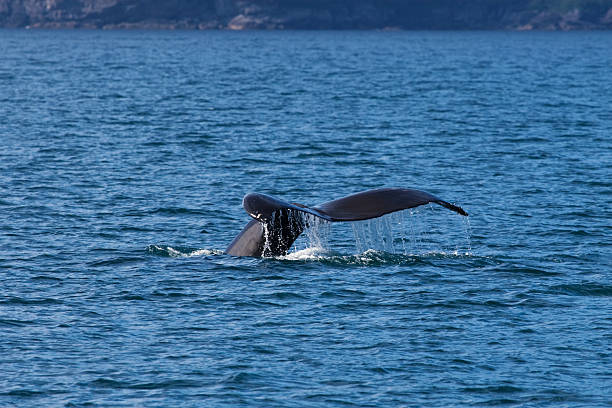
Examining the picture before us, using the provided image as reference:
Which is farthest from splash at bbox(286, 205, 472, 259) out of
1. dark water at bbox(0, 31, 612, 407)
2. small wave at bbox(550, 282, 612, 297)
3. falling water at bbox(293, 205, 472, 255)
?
small wave at bbox(550, 282, 612, 297)

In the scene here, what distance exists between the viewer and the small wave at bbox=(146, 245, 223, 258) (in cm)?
2011

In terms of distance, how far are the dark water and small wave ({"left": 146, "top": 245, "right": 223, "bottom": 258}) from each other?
0.08 meters

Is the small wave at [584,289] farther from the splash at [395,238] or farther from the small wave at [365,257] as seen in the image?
the splash at [395,238]

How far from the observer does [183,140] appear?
131 feet

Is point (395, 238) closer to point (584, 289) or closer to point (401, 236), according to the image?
point (401, 236)

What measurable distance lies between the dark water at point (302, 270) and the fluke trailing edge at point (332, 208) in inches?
55.2

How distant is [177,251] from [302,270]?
126 inches

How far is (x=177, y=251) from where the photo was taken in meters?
20.4

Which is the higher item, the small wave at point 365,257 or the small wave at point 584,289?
the small wave at point 365,257

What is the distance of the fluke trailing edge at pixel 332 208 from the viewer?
14336 mm

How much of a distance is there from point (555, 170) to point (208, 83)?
46.5 metres

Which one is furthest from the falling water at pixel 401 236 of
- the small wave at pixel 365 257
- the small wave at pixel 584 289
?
the small wave at pixel 584 289

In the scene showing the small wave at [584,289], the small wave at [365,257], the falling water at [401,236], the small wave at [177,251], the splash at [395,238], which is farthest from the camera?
the falling water at [401,236]

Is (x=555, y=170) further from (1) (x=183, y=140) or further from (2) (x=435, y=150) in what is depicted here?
(1) (x=183, y=140)
